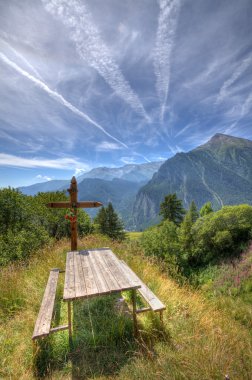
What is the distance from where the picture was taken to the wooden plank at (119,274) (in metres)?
2.89

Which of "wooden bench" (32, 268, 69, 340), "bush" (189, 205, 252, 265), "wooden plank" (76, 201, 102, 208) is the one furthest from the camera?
"bush" (189, 205, 252, 265)

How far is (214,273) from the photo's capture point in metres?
17.2

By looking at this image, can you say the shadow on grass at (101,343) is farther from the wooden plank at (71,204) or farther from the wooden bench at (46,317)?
the wooden plank at (71,204)

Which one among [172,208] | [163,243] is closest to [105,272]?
[163,243]

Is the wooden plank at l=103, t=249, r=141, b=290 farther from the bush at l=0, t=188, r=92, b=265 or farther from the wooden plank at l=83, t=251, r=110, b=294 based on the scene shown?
the bush at l=0, t=188, r=92, b=265

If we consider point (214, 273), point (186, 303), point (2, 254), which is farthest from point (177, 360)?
point (214, 273)

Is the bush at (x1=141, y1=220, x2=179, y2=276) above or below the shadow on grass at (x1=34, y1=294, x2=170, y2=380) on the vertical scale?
below

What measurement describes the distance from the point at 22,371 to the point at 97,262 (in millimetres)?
1987

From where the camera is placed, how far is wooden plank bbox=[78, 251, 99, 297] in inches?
108

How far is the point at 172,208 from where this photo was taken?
3756 cm

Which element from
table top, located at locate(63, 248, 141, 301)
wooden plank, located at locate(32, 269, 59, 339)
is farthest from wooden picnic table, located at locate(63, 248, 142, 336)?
wooden plank, located at locate(32, 269, 59, 339)

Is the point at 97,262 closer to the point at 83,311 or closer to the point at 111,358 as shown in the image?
the point at 83,311

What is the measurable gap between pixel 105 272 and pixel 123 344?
1094mm

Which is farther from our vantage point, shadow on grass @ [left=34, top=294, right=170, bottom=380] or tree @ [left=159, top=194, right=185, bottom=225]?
tree @ [left=159, top=194, right=185, bottom=225]
